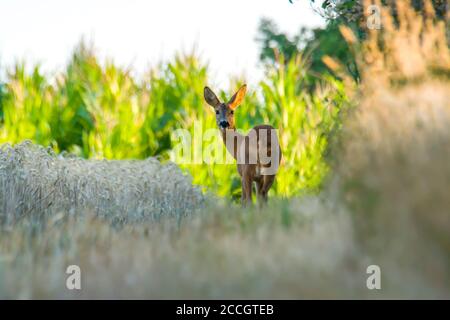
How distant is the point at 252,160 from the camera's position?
334 inches

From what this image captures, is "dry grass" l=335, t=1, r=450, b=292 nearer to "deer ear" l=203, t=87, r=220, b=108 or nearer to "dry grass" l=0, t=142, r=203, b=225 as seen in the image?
"dry grass" l=0, t=142, r=203, b=225

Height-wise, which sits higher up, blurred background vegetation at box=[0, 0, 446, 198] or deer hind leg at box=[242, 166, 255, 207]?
blurred background vegetation at box=[0, 0, 446, 198]

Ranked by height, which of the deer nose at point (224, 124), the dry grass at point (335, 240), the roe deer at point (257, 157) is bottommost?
the dry grass at point (335, 240)

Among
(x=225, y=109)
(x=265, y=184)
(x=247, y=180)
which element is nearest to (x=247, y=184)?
(x=247, y=180)

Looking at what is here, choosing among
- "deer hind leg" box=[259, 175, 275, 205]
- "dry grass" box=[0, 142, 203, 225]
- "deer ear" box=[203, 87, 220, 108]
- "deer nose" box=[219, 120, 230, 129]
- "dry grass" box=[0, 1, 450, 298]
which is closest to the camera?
"dry grass" box=[0, 1, 450, 298]

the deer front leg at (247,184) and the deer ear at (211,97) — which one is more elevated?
the deer ear at (211,97)

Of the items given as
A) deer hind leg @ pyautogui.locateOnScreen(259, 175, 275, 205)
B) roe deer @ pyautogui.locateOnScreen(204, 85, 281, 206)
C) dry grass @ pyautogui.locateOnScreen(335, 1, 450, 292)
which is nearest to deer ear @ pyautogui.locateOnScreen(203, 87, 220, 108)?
roe deer @ pyautogui.locateOnScreen(204, 85, 281, 206)

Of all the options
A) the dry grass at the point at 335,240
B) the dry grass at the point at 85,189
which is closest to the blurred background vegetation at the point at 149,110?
the dry grass at the point at 85,189

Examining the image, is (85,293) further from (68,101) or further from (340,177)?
(68,101)

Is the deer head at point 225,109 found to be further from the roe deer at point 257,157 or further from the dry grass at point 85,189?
the dry grass at point 85,189

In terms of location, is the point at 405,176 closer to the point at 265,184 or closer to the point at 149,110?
the point at 265,184

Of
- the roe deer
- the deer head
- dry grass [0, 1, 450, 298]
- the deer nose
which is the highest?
the deer head

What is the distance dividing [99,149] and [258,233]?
7196 mm

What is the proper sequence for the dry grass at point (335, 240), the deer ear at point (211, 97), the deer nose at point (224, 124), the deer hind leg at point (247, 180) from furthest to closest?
the deer ear at point (211, 97)
the deer nose at point (224, 124)
the deer hind leg at point (247, 180)
the dry grass at point (335, 240)
